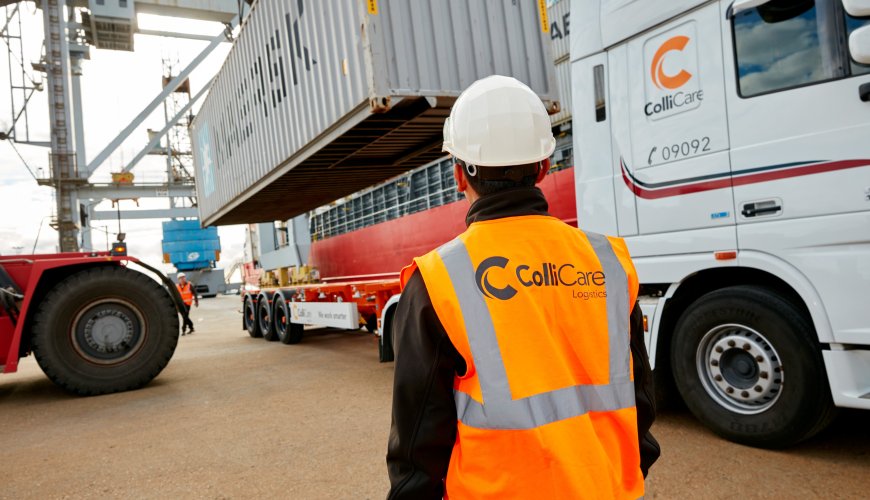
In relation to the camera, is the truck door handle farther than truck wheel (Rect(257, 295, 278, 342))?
No

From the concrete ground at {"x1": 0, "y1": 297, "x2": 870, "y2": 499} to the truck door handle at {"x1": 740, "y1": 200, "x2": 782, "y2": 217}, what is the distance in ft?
4.42

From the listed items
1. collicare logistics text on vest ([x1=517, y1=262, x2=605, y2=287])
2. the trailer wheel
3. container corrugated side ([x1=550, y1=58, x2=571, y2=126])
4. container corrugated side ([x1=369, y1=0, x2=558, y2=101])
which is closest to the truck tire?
the trailer wheel

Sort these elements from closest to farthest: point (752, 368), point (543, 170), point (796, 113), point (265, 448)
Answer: point (543, 170), point (796, 113), point (752, 368), point (265, 448)

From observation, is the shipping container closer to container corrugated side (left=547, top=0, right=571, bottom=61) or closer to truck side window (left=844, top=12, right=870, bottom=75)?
truck side window (left=844, top=12, right=870, bottom=75)

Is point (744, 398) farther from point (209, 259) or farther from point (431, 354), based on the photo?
point (209, 259)

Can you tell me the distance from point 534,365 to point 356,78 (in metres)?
4.97

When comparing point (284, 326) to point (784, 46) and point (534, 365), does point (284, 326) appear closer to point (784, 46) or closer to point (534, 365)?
point (784, 46)

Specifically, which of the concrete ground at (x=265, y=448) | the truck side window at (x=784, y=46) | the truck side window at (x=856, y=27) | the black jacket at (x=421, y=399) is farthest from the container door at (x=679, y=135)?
the black jacket at (x=421, y=399)

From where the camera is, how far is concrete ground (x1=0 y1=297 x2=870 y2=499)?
3.03 m

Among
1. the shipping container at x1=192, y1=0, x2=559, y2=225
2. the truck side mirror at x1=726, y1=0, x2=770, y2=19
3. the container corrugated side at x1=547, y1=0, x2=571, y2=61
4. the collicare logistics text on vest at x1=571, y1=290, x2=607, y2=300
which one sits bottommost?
the collicare logistics text on vest at x1=571, y1=290, x2=607, y2=300

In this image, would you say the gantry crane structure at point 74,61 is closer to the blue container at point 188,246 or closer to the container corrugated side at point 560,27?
the blue container at point 188,246

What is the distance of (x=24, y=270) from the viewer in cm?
614

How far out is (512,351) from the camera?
3.77ft

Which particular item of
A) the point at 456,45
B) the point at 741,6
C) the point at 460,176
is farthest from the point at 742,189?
the point at 456,45
